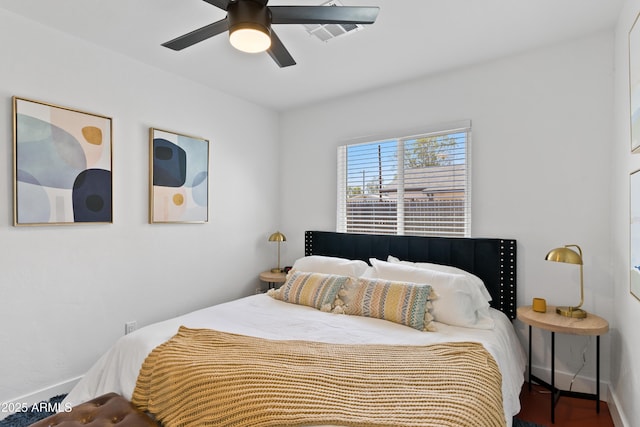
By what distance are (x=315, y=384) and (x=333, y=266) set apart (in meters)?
1.62

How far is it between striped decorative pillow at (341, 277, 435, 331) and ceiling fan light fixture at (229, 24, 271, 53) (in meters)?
1.70

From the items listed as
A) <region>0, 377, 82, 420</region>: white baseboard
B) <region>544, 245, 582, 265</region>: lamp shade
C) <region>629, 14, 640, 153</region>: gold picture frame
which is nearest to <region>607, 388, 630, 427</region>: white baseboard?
<region>544, 245, 582, 265</region>: lamp shade

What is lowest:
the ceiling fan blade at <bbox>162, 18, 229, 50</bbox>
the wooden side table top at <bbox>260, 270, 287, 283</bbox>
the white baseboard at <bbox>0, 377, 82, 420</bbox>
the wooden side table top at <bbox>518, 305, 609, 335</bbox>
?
the white baseboard at <bbox>0, 377, 82, 420</bbox>

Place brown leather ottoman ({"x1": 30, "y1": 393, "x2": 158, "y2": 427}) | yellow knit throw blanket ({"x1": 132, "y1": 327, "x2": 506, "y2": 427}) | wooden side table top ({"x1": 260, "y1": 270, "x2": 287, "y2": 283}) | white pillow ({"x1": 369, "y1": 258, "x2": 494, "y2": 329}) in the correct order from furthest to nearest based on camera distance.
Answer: wooden side table top ({"x1": 260, "y1": 270, "x2": 287, "y2": 283}) < white pillow ({"x1": 369, "y1": 258, "x2": 494, "y2": 329}) < brown leather ottoman ({"x1": 30, "y1": 393, "x2": 158, "y2": 427}) < yellow knit throw blanket ({"x1": 132, "y1": 327, "x2": 506, "y2": 427})

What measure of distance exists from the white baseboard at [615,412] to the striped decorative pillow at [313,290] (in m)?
1.80

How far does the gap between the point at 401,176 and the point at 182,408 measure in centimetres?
254

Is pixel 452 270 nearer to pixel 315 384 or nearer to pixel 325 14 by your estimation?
pixel 315 384

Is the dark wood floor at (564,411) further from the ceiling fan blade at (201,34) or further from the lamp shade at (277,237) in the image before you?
the ceiling fan blade at (201,34)

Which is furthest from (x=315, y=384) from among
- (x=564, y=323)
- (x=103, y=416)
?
(x=564, y=323)

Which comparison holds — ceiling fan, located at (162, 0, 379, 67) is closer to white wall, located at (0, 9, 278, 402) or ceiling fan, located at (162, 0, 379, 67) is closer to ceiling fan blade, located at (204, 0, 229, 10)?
ceiling fan blade, located at (204, 0, 229, 10)

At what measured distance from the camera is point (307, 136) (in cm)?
385

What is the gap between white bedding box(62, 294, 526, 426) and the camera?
1.79m

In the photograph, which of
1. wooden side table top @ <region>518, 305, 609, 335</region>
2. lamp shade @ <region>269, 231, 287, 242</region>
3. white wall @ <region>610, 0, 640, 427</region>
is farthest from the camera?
lamp shade @ <region>269, 231, 287, 242</region>

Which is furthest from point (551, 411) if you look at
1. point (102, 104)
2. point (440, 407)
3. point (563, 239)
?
point (102, 104)
